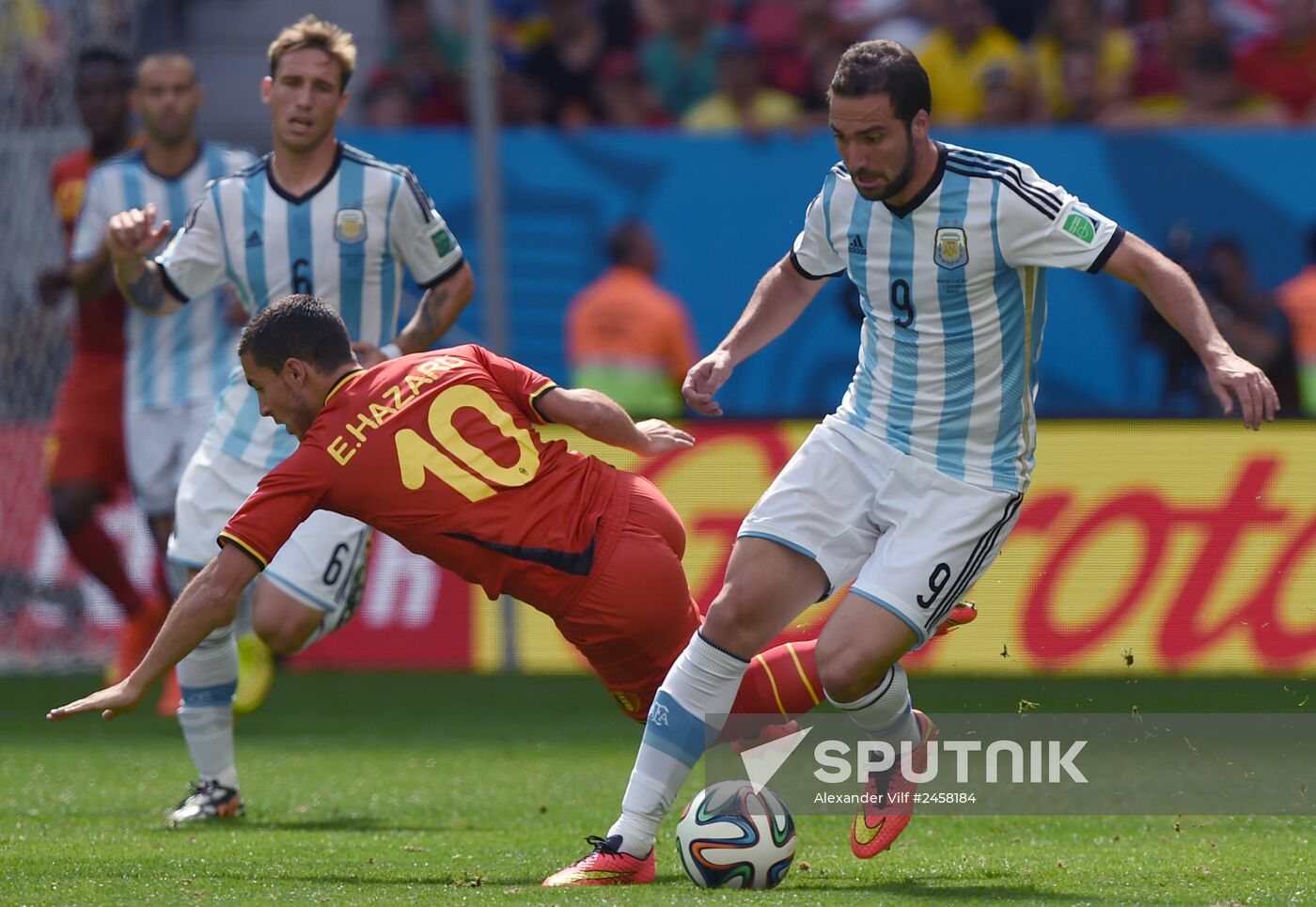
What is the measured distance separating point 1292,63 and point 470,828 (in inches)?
362

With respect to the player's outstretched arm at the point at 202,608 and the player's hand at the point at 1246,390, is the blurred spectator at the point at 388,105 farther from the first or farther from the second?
the player's hand at the point at 1246,390

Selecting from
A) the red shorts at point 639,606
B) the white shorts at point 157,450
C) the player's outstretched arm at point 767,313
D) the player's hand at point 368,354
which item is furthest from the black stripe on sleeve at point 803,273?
the white shorts at point 157,450

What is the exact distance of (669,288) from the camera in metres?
12.8

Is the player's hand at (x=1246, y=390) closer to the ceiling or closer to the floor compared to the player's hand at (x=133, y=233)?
closer to the floor

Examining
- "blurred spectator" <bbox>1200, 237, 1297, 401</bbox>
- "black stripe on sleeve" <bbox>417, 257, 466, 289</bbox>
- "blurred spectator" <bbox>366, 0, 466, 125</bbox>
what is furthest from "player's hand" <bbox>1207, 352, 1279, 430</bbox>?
"blurred spectator" <bbox>366, 0, 466, 125</bbox>

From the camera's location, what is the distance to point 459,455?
5.08 m

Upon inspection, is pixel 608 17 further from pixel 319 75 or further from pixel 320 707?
pixel 319 75

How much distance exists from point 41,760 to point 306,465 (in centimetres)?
340

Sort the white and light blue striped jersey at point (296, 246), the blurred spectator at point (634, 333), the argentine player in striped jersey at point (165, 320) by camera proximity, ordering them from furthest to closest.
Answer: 1. the blurred spectator at point (634, 333)
2. the argentine player in striped jersey at point (165, 320)
3. the white and light blue striped jersey at point (296, 246)

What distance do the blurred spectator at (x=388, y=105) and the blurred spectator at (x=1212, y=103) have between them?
4686mm

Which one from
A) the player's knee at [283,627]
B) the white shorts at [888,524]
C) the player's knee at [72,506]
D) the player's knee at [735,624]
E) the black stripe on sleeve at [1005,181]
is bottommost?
the player's knee at [72,506]

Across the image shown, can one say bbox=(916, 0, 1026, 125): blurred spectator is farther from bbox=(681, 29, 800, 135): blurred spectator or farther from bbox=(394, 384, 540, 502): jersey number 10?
bbox=(394, 384, 540, 502): jersey number 10

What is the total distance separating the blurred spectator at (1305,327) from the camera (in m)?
11.6

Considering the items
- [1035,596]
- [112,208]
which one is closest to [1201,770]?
[1035,596]
